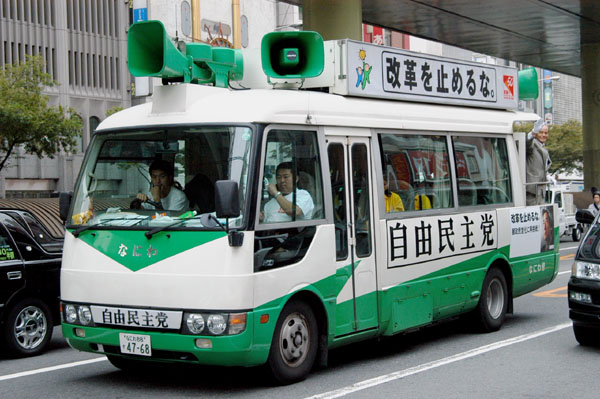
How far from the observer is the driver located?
7.66m

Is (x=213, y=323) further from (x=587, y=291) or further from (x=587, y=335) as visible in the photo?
(x=587, y=335)

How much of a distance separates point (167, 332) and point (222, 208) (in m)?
1.13

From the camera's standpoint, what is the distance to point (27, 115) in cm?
3212

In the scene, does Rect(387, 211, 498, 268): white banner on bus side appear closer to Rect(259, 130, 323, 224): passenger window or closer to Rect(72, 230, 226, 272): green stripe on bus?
Rect(259, 130, 323, 224): passenger window

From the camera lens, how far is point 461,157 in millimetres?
10359

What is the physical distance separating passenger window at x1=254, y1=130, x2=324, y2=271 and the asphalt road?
105 centimetres

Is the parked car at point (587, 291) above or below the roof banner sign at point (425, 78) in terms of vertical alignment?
below

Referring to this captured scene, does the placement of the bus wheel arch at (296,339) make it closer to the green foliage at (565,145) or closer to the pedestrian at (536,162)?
the pedestrian at (536,162)

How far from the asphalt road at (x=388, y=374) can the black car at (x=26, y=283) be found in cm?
27

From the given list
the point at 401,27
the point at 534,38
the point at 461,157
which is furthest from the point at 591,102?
the point at 461,157

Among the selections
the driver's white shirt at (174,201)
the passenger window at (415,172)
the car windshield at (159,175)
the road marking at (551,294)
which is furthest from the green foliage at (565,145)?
the driver's white shirt at (174,201)

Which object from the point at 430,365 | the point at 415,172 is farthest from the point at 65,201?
the point at 430,365

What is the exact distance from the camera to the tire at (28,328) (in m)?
9.77

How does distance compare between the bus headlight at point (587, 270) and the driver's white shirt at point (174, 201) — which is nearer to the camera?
the driver's white shirt at point (174, 201)
